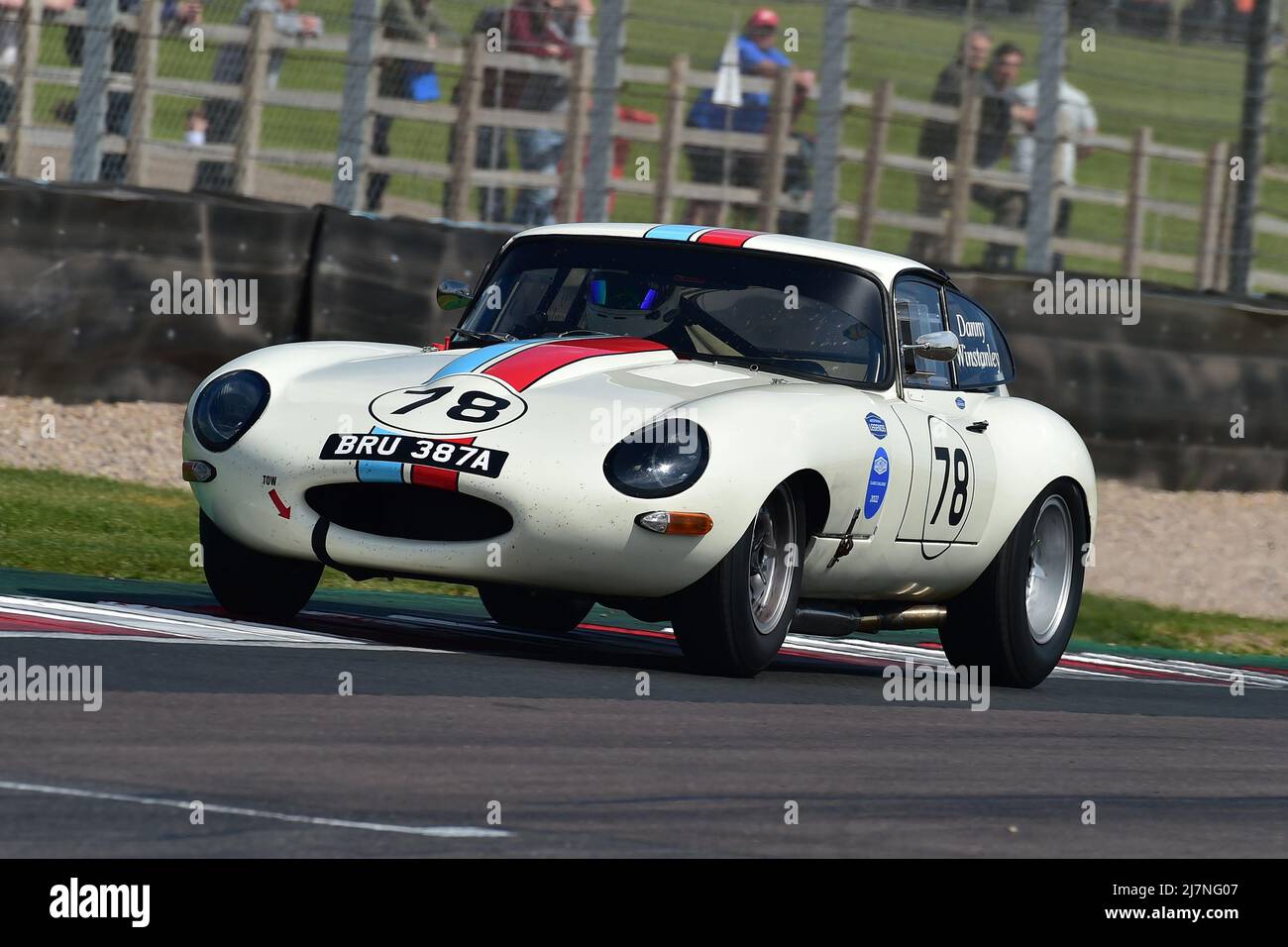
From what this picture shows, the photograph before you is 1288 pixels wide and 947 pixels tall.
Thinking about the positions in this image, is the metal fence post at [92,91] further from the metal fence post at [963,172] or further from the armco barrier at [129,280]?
the metal fence post at [963,172]

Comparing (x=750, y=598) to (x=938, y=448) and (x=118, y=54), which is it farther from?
(x=118, y=54)

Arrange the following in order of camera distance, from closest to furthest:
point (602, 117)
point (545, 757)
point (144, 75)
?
point (545, 757) → point (144, 75) → point (602, 117)

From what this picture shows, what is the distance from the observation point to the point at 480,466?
21.7ft

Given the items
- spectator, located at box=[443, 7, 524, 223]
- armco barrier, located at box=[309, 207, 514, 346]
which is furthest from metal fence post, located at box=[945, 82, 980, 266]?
armco barrier, located at box=[309, 207, 514, 346]

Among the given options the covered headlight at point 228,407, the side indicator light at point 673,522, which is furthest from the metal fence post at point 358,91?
the side indicator light at point 673,522

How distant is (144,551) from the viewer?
1043cm

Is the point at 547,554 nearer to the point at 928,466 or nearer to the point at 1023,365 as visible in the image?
the point at 928,466

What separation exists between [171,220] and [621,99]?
10.6ft

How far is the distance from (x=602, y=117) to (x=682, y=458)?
28.4 ft

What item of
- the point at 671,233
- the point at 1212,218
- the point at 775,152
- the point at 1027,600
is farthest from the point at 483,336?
the point at 1212,218

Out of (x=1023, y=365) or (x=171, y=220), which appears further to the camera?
(x=1023, y=365)

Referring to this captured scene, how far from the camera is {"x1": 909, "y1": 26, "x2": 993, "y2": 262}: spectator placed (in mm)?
15797

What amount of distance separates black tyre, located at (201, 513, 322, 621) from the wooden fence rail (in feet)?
23.2
